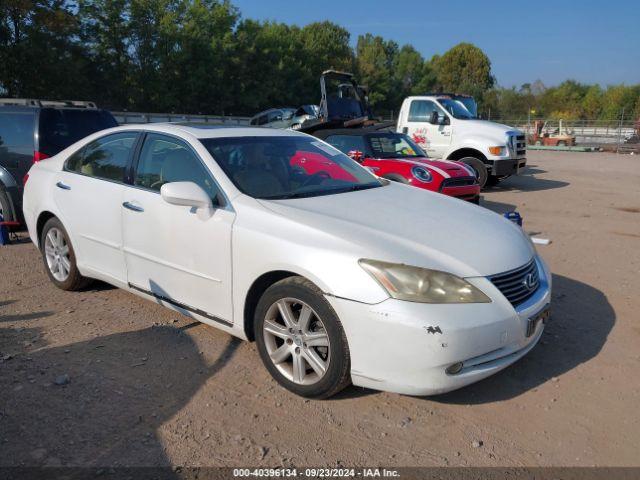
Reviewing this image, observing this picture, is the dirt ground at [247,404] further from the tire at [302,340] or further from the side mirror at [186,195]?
the side mirror at [186,195]

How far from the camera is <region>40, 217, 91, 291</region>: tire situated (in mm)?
4859

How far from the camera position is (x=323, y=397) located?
3182 millimetres

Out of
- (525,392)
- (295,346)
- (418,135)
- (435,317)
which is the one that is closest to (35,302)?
(295,346)

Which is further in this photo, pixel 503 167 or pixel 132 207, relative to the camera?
pixel 503 167

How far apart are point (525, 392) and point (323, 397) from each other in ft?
4.06

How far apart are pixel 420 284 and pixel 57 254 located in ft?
12.0

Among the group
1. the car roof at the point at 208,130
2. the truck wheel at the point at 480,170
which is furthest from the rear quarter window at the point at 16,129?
the truck wheel at the point at 480,170

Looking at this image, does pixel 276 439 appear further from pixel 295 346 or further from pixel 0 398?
pixel 0 398

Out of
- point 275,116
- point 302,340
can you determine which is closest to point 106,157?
point 302,340

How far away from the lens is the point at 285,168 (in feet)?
13.4

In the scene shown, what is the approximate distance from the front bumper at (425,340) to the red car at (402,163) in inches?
220

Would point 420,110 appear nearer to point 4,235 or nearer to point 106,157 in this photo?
point 4,235

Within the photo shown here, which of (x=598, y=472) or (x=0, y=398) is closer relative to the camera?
(x=598, y=472)

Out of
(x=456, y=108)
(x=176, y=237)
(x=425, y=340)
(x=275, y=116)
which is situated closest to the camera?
(x=425, y=340)
